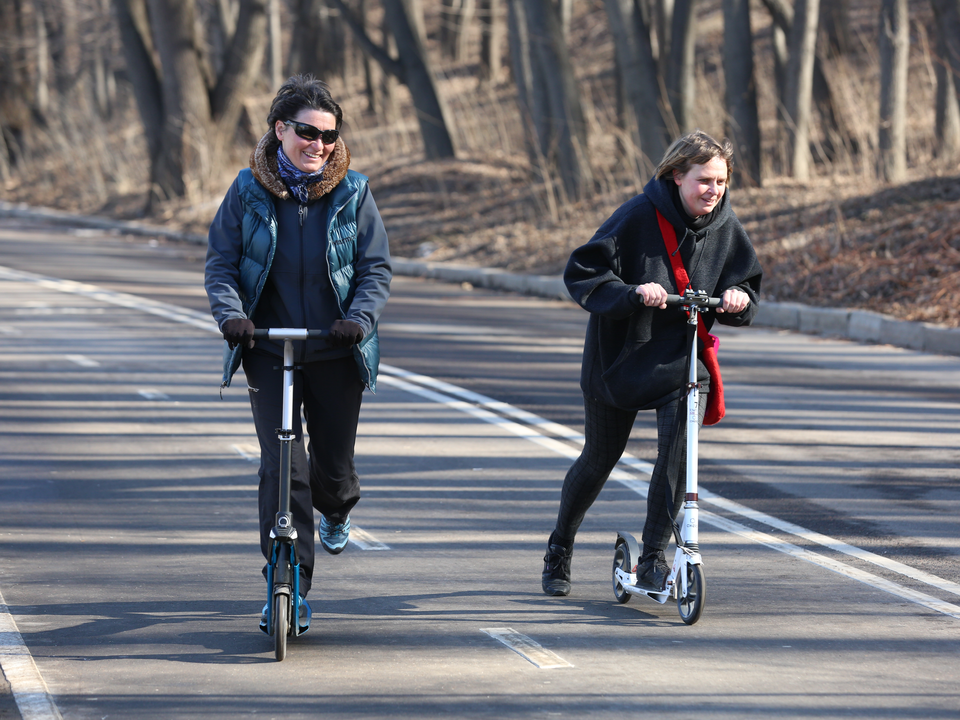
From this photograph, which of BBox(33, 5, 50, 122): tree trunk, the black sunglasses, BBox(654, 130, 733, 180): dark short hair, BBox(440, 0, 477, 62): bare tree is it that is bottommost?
BBox(654, 130, 733, 180): dark short hair

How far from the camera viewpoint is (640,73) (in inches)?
780

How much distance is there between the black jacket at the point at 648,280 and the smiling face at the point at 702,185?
0.06 meters

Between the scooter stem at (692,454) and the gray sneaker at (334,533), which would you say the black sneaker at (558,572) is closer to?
the scooter stem at (692,454)

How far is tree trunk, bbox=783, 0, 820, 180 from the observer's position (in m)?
18.5

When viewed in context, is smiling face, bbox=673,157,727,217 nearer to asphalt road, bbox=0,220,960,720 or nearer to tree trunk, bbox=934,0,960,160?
asphalt road, bbox=0,220,960,720

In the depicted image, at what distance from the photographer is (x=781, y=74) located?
21969mm

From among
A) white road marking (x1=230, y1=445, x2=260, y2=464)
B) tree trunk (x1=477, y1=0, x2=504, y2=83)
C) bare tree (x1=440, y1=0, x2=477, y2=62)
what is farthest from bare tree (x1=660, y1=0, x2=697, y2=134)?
bare tree (x1=440, y1=0, x2=477, y2=62)

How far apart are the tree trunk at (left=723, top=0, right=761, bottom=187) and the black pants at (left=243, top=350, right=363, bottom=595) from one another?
592 inches

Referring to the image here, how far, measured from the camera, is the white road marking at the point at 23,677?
427 cm

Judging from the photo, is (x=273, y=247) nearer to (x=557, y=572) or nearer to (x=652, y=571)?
(x=557, y=572)

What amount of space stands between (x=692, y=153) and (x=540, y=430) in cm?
422

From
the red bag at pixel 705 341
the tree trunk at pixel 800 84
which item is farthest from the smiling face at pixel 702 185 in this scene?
the tree trunk at pixel 800 84

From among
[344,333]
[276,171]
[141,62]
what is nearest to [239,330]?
[344,333]

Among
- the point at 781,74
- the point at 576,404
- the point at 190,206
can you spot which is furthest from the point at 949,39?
the point at 190,206
